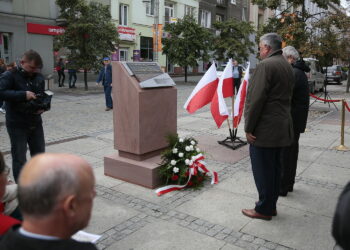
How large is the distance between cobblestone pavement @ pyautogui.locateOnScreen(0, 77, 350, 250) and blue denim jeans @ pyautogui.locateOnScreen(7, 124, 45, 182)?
3.40 feet

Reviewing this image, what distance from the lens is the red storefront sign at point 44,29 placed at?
19.1 metres

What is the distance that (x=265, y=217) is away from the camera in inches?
160

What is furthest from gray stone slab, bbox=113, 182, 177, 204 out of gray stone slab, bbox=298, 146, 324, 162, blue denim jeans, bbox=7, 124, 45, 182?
gray stone slab, bbox=298, 146, 324, 162

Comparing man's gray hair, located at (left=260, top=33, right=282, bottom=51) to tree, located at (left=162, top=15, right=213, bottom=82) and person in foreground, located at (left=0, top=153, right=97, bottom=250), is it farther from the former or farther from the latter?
tree, located at (left=162, top=15, right=213, bottom=82)

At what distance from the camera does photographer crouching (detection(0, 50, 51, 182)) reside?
414 centimetres

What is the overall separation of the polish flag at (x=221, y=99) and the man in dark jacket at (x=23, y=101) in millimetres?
3301

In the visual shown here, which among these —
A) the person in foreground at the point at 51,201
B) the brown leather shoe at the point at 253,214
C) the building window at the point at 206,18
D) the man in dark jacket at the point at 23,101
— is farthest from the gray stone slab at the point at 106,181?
the building window at the point at 206,18

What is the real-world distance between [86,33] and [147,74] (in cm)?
1515

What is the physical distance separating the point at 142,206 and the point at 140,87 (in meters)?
1.60

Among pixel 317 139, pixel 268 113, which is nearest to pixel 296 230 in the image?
pixel 268 113

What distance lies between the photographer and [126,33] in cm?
2903

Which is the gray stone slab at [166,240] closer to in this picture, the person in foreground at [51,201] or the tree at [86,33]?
the person in foreground at [51,201]

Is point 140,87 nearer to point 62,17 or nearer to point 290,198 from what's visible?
point 290,198

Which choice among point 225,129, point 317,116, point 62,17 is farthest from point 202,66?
point 225,129
